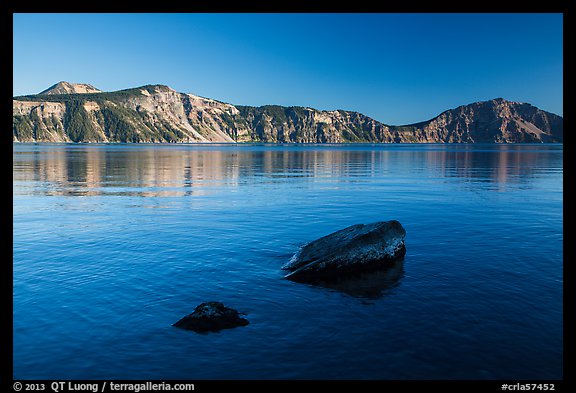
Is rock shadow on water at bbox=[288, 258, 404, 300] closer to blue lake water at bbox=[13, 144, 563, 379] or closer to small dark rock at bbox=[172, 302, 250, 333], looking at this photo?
blue lake water at bbox=[13, 144, 563, 379]

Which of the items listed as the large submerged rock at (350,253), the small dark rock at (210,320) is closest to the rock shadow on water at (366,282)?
the large submerged rock at (350,253)

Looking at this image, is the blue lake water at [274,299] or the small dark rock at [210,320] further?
the small dark rock at [210,320]

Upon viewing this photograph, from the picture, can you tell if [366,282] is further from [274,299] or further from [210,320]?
[210,320]

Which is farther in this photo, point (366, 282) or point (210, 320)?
point (366, 282)

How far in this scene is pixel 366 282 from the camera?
19.4m

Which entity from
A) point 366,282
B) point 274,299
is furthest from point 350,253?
point 274,299

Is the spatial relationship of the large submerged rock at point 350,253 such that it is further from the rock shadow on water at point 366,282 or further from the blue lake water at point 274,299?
the blue lake water at point 274,299

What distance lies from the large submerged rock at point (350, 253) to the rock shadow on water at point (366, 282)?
1.16ft

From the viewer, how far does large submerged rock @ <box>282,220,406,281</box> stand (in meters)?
20.5

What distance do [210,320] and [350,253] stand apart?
9.23 metres

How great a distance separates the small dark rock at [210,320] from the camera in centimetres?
1433
